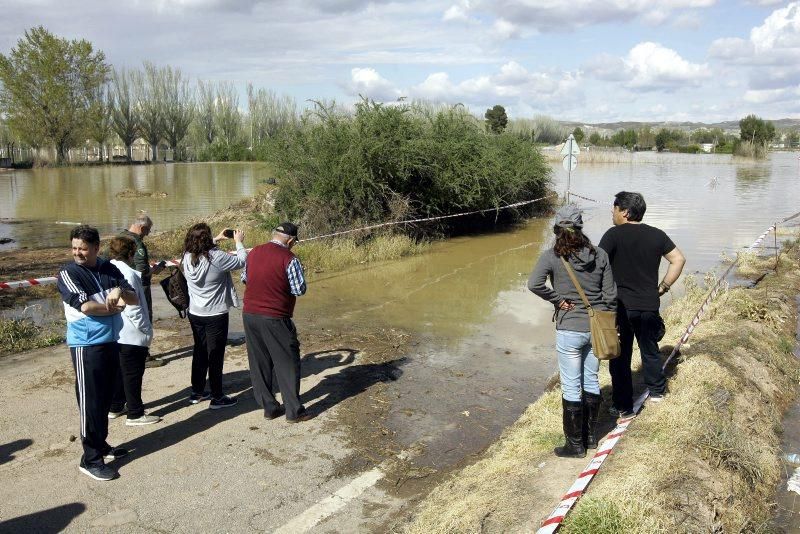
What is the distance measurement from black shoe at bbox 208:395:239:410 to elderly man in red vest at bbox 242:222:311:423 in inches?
18.7

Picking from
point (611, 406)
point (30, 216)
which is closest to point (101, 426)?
point (611, 406)

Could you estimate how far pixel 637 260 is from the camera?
537cm

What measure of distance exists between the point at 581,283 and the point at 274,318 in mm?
2679

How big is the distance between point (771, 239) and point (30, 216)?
26.6 meters

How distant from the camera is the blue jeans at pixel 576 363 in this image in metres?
4.77

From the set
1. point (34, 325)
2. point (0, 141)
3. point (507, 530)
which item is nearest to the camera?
point (507, 530)

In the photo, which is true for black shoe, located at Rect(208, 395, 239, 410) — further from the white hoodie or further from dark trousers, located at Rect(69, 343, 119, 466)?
dark trousers, located at Rect(69, 343, 119, 466)

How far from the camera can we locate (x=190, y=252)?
6184mm

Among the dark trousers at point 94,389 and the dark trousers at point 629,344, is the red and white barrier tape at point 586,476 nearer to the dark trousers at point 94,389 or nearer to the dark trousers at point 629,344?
the dark trousers at point 629,344

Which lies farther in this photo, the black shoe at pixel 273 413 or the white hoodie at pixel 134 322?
the black shoe at pixel 273 413

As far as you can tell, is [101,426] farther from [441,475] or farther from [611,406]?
[611,406]

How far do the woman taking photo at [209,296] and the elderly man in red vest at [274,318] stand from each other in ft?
1.14

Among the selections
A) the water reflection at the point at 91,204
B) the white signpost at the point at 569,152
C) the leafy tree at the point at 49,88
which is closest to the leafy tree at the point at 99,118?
the leafy tree at the point at 49,88

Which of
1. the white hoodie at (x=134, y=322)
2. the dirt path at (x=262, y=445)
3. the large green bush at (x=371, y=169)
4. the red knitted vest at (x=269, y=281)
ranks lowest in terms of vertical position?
the dirt path at (x=262, y=445)
